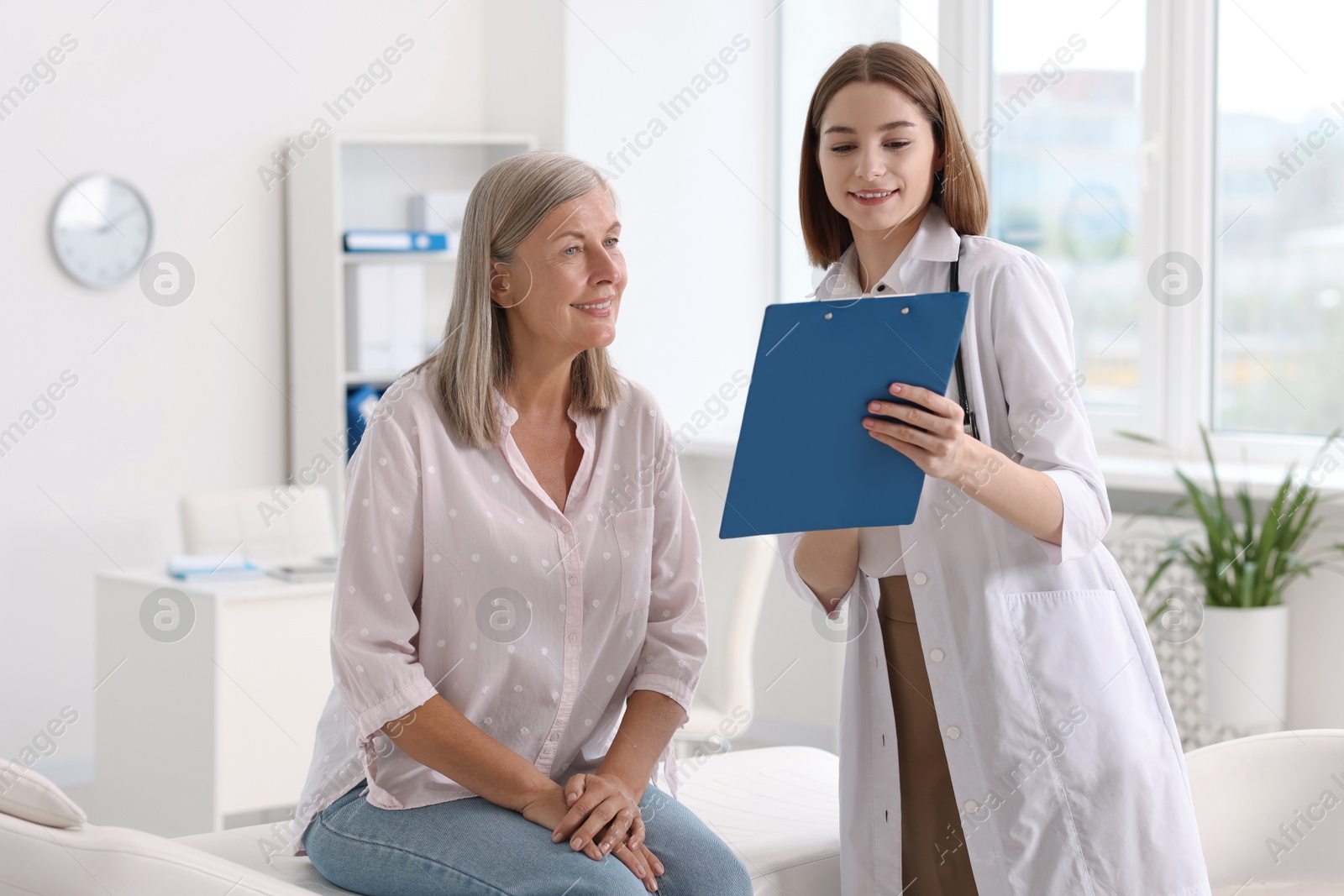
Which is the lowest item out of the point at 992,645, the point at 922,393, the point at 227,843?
the point at 227,843

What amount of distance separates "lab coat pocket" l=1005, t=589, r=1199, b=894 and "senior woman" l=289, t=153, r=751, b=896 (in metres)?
0.42

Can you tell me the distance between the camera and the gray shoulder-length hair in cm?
167

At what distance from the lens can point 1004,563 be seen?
150cm

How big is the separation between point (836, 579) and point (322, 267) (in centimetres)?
343

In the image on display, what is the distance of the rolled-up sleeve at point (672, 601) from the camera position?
1.76 m

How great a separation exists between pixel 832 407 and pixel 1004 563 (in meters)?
0.30

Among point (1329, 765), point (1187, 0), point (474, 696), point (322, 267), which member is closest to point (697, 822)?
point (474, 696)

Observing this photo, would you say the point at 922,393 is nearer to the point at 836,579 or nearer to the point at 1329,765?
the point at 836,579

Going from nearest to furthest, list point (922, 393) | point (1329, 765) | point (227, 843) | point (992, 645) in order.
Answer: point (922, 393) < point (992, 645) < point (227, 843) < point (1329, 765)

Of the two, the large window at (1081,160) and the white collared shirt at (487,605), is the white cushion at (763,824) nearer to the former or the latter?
the white collared shirt at (487,605)

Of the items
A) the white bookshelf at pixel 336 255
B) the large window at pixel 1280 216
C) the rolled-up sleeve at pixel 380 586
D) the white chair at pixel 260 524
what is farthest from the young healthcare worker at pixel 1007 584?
the white bookshelf at pixel 336 255

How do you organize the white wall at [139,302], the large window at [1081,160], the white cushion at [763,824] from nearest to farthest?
the white cushion at [763,824], the large window at [1081,160], the white wall at [139,302]

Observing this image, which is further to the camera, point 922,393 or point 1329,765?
point 1329,765

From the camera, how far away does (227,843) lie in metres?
1.86
